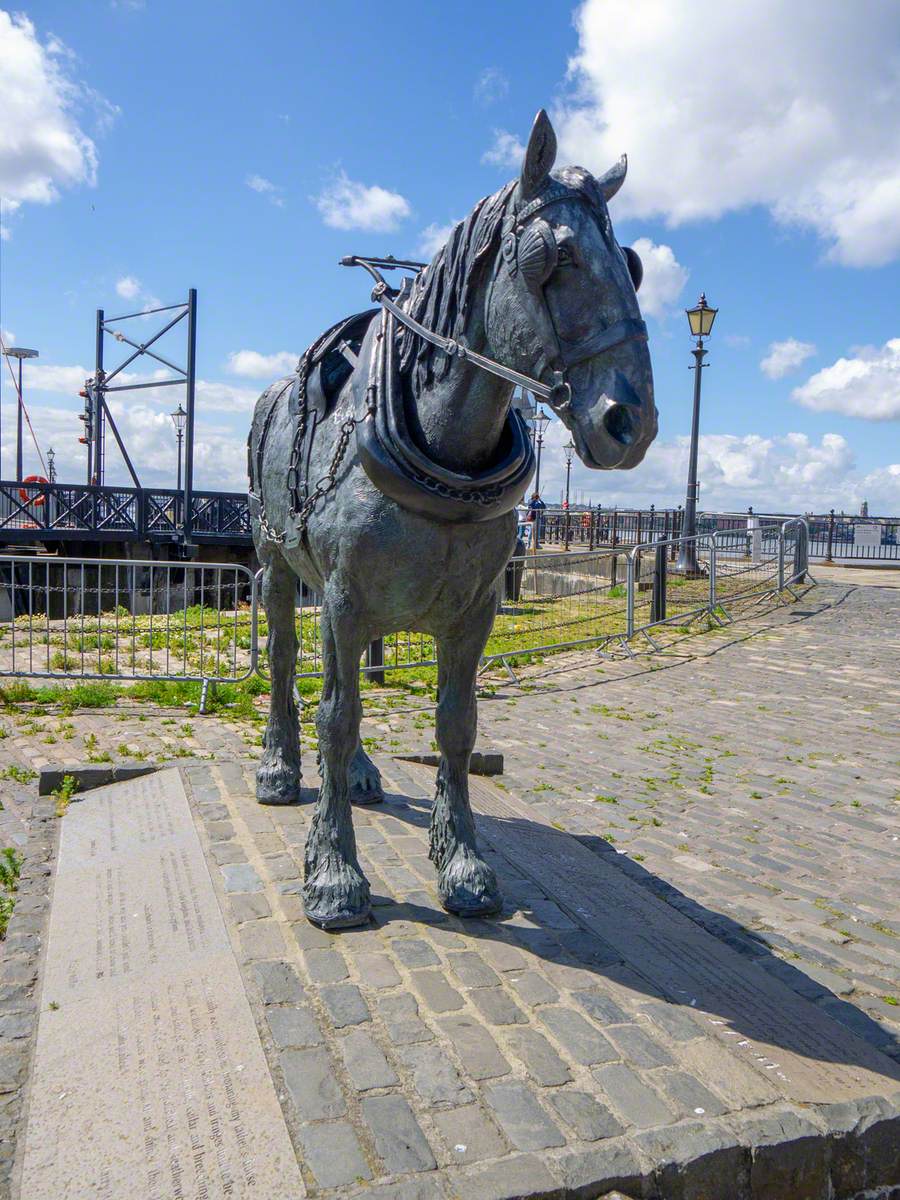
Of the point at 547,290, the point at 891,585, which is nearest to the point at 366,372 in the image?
the point at 547,290

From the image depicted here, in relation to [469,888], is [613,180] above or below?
above

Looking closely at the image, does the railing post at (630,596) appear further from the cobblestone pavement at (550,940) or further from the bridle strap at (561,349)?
the bridle strap at (561,349)

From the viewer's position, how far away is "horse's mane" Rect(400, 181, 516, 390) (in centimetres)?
294

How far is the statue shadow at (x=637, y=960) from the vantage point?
3021 mm

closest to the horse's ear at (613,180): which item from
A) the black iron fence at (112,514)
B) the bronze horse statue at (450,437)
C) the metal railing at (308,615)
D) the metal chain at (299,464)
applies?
the bronze horse statue at (450,437)

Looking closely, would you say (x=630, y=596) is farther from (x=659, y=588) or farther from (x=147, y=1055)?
(x=147, y=1055)

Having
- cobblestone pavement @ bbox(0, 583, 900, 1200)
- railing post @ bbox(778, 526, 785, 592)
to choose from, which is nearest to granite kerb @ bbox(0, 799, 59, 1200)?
cobblestone pavement @ bbox(0, 583, 900, 1200)

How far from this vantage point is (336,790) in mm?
3738

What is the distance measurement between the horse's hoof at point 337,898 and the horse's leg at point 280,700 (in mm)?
1438

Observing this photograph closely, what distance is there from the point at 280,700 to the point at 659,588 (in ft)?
30.2

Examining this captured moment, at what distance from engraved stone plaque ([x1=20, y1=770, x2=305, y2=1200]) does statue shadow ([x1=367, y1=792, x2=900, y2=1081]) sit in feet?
2.66

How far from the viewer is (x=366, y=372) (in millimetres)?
3490

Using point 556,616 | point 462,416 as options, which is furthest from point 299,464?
point 556,616

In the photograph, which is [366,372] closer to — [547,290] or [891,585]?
[547,290]
